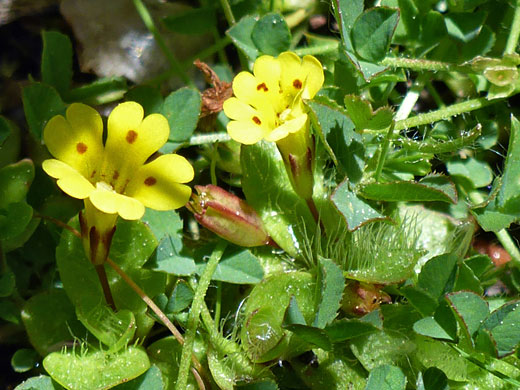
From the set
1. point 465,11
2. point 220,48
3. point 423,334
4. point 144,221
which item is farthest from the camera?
point 220,48

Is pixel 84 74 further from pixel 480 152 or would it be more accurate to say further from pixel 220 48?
pixel 480 152

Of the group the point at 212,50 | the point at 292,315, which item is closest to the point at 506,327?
the point at 292,315

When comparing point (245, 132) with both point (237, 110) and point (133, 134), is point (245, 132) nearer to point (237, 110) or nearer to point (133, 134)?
point (237, 110)

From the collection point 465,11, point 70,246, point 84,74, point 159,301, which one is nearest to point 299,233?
point 159,301

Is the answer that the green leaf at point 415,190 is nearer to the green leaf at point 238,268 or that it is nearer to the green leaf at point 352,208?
the green leaf at point 352,208

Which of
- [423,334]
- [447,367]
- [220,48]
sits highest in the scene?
[220,48]
